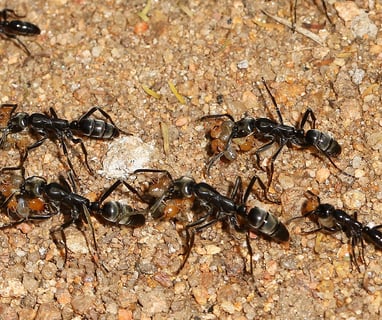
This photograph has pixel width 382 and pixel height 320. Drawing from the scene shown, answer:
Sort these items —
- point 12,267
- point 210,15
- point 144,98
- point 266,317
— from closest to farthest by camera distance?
point 266,317, point 12,267, point 144,98, point 210,15

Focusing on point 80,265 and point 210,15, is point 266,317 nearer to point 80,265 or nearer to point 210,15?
point 80,265

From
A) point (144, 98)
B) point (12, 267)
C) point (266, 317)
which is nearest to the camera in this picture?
point (266, 317)

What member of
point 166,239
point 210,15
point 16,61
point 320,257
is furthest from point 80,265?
point 210,15

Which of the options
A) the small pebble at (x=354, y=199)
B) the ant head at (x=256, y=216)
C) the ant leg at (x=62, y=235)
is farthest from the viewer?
the small pebble at (x=354, y=199)

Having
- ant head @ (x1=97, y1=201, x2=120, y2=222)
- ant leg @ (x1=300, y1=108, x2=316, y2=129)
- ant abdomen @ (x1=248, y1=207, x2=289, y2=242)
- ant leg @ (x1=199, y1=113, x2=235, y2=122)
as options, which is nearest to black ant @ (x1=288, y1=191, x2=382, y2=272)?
ant abdomen @ (x1=248, y1=207, x2=289, y2=242)

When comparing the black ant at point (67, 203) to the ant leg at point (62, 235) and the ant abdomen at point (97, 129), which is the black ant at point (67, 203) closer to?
the ant leg at point (62, 235)

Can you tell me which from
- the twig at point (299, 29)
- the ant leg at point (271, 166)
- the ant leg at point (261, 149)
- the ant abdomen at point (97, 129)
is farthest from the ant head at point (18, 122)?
the twig at point (299, 29)
